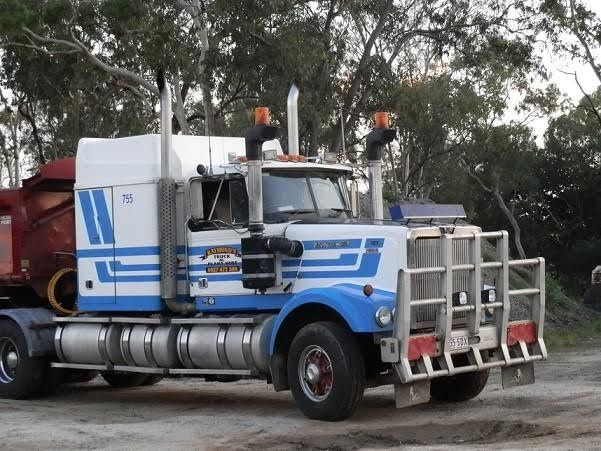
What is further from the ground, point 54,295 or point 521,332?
point 54,295

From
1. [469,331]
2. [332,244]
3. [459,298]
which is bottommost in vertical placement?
[469,331]

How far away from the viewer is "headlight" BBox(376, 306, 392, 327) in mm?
10742

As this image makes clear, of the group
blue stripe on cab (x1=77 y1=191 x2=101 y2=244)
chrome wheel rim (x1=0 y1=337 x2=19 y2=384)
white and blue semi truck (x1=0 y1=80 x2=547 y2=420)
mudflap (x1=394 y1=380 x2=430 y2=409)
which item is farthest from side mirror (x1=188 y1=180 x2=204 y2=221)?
chrome wheel rim (x1=0 y1=337 x2=19 y2=384)

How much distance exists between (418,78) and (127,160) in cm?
3025

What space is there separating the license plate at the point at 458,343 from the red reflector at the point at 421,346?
0.23m

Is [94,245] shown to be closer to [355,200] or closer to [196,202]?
[196,202]

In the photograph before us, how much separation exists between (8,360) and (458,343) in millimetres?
6499

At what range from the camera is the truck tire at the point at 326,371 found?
35.8 ft

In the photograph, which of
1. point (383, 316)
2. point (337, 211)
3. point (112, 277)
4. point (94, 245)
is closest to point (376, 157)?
point (337, 211)

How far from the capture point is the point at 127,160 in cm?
1325

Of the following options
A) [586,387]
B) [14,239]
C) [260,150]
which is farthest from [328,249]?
[14,239]

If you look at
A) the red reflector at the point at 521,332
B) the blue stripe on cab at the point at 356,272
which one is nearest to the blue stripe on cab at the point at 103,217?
the blue stripe on cab at the point at 356,272

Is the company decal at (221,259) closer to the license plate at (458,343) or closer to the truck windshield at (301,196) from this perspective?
the truck windshield at (301,196)

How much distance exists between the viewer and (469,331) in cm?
1127
